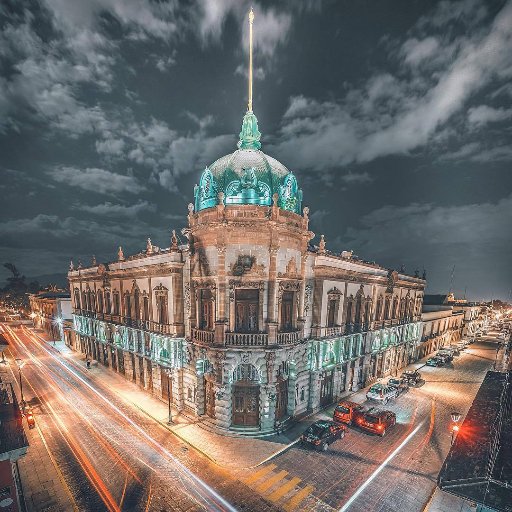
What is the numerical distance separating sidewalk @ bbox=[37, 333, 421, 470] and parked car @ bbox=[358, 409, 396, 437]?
12.6 ft

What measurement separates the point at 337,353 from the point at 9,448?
1034 inches

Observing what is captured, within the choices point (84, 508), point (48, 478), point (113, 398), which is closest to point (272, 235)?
point (84, 508)

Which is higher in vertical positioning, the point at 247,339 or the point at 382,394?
the point at 247,339

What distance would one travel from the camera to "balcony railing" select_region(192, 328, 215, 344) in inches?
896

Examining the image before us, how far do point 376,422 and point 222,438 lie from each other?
1279cm

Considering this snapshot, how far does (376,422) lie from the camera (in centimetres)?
2320

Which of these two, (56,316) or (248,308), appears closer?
(248,308)

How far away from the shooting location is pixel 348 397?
103ft

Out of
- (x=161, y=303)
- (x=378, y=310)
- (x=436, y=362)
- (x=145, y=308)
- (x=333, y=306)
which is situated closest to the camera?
(x=161, y=303)

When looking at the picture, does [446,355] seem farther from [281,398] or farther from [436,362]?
[281,398]

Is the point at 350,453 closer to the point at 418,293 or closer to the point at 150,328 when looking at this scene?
the point at 150,328

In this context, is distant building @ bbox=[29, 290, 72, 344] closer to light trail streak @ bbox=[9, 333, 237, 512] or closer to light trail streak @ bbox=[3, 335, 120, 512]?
light trail streak @ bbox=[3, 335, 120, 512]

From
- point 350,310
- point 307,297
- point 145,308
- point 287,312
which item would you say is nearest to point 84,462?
point 145,308

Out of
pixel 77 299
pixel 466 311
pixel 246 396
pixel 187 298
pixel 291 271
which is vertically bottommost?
pixel 246 396
